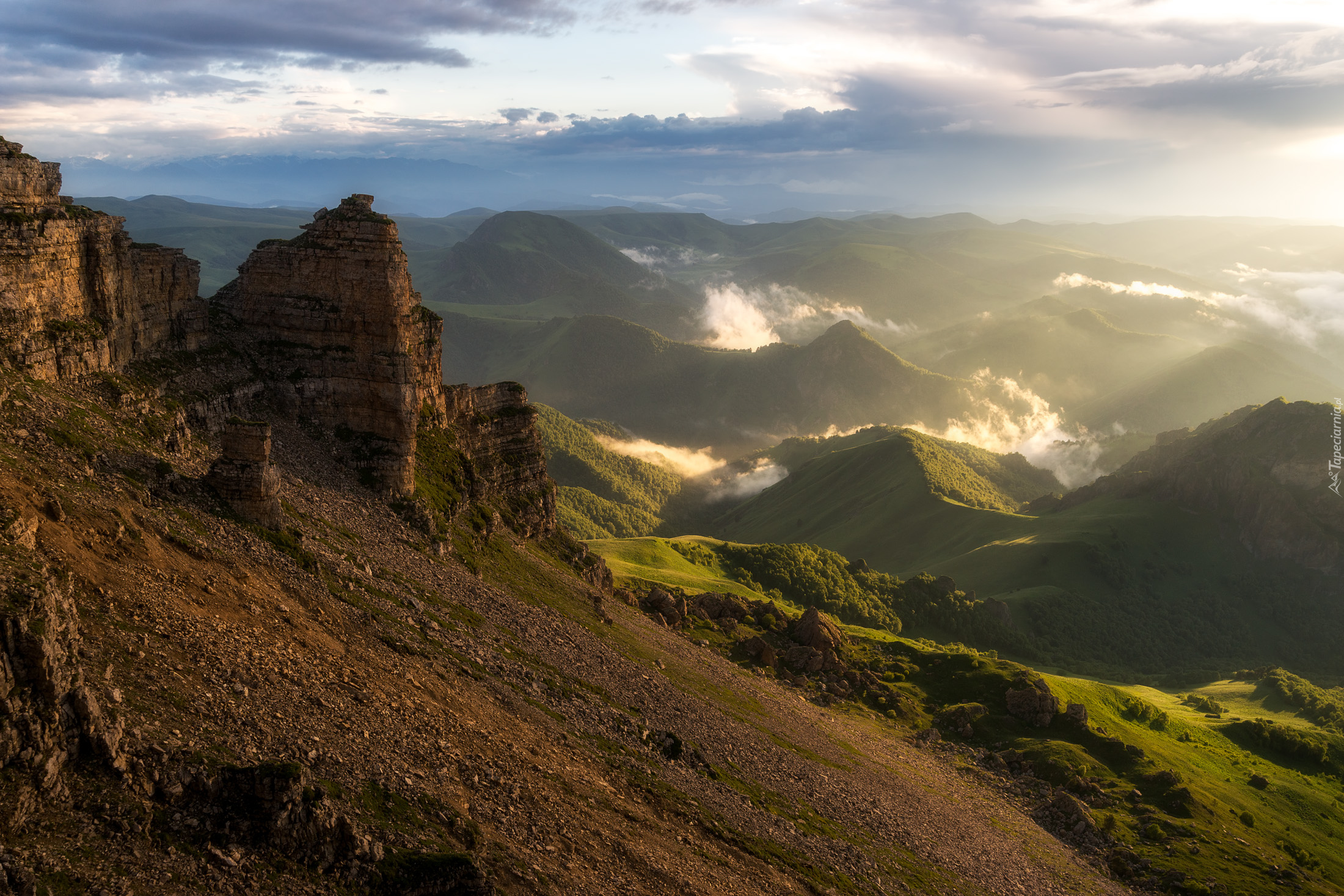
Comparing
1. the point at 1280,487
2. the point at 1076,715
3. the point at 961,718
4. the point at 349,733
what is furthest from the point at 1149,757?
the point at 1280,487

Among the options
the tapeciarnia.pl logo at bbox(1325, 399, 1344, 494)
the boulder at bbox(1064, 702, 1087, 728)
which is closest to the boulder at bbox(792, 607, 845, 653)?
the boulder at bbox(1064, 702, 1087, 728)

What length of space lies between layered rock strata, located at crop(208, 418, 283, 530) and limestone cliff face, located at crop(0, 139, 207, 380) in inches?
370

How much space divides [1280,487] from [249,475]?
697 feet

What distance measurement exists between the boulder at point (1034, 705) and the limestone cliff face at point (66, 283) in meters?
92.0

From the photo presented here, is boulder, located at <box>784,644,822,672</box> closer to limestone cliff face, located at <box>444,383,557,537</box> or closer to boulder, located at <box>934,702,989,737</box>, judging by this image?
boulder, located at <box>934,702,989,737</box>

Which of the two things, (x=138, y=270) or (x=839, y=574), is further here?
(x=839, y=574)

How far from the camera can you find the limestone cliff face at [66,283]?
42.8 meters

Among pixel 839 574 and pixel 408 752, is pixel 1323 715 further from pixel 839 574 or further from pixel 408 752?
pixel 408 752

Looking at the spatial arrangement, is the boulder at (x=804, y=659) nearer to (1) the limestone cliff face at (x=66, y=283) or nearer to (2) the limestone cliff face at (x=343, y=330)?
(2) the limestone cliff face at (x=343, y=330)

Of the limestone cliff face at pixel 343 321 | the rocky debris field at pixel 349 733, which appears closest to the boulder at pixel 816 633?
the rocky debris field at pixel 349 733

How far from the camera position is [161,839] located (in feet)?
76.9

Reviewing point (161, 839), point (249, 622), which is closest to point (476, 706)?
point (249, 622)

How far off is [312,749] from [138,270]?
38.0 metres

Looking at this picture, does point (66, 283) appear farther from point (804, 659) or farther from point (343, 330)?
point (804, 659)
